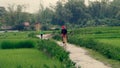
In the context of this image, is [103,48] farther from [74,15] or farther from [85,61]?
[74,15]

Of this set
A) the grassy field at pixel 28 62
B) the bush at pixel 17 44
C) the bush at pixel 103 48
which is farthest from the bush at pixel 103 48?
the bush at pixel 17 44

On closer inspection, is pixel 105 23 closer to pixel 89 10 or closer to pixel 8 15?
pixel 89 10

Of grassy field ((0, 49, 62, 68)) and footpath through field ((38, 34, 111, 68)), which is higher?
grassy field ((0, 49, 62, 68))

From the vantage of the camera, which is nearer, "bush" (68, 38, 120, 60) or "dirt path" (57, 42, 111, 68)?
"dirt path" (57, 42, 111, 68)

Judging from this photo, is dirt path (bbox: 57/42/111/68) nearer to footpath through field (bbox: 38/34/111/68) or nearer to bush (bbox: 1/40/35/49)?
footpath through field (bbox: 38/34/111/68)

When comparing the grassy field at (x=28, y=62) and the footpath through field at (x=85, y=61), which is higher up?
the grassy field at (x=28, y=62)

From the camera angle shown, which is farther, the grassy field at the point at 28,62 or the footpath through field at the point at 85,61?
the footpath through field at the point at 85,61

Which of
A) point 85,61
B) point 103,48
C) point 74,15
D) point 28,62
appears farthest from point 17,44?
point 74,15

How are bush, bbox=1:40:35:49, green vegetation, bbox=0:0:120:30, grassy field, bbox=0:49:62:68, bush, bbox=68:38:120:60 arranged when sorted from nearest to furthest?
grassy field, bbox=0:49:62:68, bush, bbox=68:38:120:60, bush, bbox=1:40:35:49, green vegetation, bbox=0:0:120:30

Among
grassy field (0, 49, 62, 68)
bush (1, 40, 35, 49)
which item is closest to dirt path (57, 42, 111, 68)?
grassy field (0, 49, 62, 68)

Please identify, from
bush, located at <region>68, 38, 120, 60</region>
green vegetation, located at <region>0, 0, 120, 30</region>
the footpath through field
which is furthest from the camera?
green vegetation, located at <region>0, 0, 120, 30</region>

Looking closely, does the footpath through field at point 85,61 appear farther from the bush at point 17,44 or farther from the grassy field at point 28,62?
the bush at point 17,44

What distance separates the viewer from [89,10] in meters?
63.2

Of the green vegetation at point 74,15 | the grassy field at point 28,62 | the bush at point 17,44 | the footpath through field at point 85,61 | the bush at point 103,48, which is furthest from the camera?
the green vegetation at point 74,15
